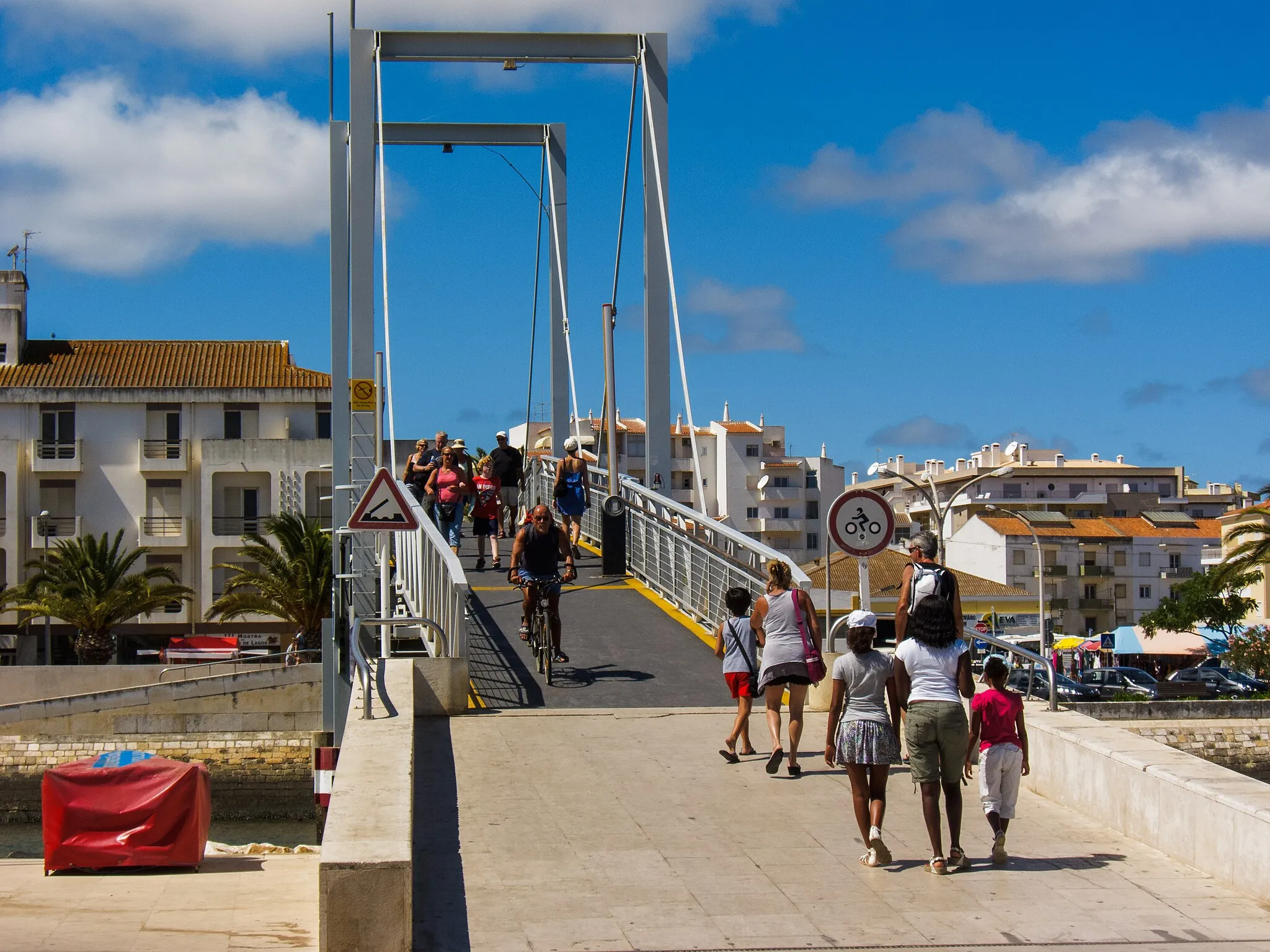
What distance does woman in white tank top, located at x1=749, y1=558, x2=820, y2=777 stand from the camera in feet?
31.8

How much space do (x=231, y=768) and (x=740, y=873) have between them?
22449mm

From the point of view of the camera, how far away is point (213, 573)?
177 feet

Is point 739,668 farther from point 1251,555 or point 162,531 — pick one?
point 162,531

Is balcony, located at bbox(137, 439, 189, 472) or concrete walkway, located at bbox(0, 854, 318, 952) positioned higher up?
balcony, located at bbox(137, 439, 189, 472)

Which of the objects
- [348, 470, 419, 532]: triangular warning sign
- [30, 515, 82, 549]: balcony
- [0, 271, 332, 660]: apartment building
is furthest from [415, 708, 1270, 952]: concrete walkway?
[30, 515, 82, 549]: balcony

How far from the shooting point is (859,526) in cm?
1153

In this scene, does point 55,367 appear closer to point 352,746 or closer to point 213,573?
point 213,573

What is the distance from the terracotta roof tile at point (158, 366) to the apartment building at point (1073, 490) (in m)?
64.0

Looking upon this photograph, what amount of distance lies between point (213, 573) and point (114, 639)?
530 cm

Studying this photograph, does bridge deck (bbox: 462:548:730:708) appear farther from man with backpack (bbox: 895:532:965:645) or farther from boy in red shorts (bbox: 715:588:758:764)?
man with backpack (bbox: 895:532:965:645)

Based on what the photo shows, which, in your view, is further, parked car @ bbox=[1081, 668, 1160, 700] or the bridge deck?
parked car @ bbox=[1081, 668, 1160, 700]

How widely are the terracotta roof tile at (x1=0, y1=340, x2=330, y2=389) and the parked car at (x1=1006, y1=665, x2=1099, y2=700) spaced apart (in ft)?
104

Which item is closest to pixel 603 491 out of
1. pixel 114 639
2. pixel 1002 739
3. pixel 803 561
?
pixel 1002 739

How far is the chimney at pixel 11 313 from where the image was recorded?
5769cm
